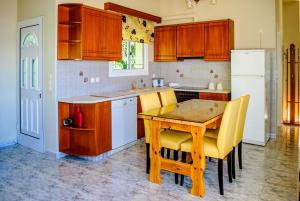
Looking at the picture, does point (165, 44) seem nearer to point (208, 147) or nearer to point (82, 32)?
point (82, 32)

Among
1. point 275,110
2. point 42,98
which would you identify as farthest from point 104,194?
point 275,110

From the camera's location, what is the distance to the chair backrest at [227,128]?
3062mm

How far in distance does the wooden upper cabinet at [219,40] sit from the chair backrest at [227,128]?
2.52m

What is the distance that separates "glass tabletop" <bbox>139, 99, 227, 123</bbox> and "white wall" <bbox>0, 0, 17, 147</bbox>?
275 centimetres

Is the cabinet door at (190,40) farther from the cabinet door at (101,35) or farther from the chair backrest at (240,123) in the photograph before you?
the chair backrest at (240,123)

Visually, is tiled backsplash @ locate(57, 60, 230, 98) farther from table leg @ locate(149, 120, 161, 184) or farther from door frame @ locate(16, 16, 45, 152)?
table leg @ locate(149, 120, 161, 184)

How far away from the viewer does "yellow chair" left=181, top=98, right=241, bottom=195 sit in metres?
3.07

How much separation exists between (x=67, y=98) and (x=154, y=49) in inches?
110

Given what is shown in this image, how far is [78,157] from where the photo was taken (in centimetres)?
441

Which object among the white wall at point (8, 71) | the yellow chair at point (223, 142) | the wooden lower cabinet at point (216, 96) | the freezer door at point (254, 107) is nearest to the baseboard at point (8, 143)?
the white wall at point (8, 71)

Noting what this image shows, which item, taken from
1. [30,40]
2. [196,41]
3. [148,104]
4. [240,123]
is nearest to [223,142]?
[240,123]

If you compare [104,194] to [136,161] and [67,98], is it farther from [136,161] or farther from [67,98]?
[67,98]

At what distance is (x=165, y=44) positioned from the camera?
6.36 m


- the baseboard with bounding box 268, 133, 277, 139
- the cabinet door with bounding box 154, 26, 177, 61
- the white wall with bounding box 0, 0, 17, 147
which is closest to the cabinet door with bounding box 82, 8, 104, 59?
the white wall with bounding box 0, 0, 17, 147
